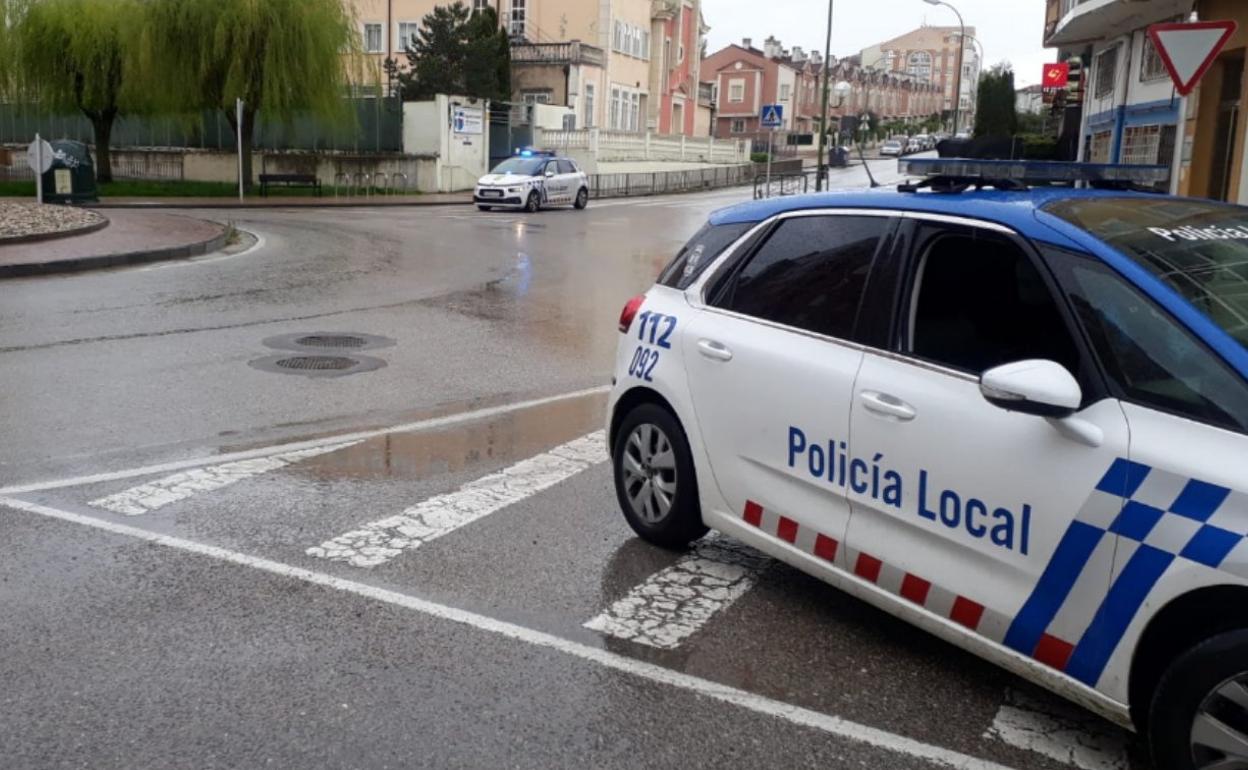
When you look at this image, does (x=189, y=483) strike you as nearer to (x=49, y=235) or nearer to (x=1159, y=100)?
(x=49, y=235)

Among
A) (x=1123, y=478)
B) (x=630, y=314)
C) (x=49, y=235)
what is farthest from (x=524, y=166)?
(x=1123, y=478)

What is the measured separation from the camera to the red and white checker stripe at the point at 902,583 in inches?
141

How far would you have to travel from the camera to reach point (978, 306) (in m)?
4.05

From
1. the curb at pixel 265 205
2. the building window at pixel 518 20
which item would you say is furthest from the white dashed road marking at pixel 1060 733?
the building window at pixel 518 20

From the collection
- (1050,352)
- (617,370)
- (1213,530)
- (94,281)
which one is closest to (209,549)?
(617,370)

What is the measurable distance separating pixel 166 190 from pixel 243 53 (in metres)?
5.76

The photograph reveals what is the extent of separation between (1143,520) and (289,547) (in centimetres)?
362

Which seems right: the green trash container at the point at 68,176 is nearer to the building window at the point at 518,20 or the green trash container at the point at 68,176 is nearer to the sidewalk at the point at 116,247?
the sidewalk at the point at 116,247

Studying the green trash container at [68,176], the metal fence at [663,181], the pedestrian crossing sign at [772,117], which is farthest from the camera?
the metal fence at [663,181]

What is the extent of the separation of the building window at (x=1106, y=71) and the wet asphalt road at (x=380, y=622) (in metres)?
21.7

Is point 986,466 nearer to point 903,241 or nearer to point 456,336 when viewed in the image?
point 903,241

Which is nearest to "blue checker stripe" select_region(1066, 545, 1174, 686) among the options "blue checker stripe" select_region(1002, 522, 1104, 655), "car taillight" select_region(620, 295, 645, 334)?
"blue checker stripe" select_region(1002, 522, 1104, 655)

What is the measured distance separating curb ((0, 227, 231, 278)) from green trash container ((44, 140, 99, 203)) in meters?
11.0

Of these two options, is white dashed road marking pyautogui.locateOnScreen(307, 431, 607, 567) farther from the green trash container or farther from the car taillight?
the green trash container
